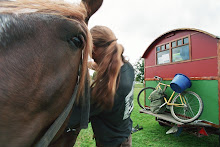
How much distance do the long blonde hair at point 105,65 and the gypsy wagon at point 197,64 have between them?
303cm

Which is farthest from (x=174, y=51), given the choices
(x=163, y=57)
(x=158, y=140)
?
(x=158, y=140)

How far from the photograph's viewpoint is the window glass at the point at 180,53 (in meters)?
4.20

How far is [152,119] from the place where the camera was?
6066mm

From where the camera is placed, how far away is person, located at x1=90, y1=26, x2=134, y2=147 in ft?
4.31

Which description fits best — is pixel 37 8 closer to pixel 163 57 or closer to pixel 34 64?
pixel 34 64

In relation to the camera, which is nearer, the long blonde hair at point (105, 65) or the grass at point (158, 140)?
the long blonde hair at point (105, 65)

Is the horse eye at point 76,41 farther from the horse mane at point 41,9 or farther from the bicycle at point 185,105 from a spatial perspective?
the bicycle at point 185,105

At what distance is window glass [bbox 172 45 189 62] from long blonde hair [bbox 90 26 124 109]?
352 cm

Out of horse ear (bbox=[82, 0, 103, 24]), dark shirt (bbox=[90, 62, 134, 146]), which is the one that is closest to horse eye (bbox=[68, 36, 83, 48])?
horse ear (bbox=[82, 0, 103, 24])

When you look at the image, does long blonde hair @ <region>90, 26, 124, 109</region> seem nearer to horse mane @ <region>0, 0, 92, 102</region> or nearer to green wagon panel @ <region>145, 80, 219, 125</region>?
horse mane @ <region>0, 0, 92, 102</region>

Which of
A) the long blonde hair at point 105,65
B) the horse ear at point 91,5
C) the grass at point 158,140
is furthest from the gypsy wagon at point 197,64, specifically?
the horse ear at point 91,5

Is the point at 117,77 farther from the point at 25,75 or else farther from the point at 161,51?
the point at 161,51

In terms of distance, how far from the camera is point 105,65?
1341 mm

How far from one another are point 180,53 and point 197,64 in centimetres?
70
